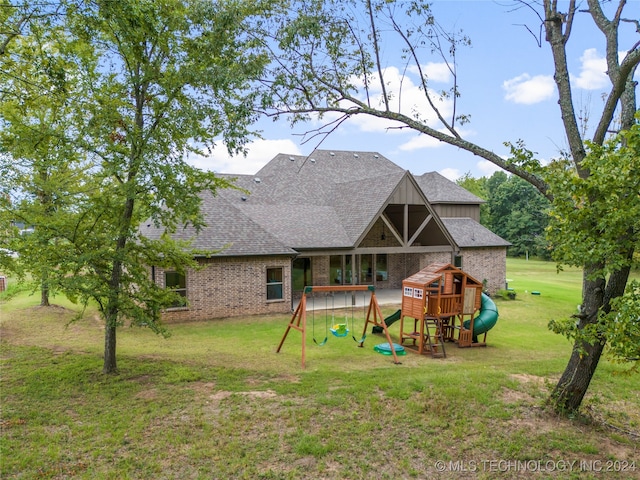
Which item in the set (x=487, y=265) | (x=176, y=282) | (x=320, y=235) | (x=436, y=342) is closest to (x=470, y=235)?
(x=487, y=265)

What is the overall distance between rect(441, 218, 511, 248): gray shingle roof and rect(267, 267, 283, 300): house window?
10465mm

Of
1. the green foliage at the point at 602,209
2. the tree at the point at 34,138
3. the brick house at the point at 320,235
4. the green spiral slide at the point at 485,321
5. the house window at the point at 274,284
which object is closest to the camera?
the green foliage at the point at 602,209

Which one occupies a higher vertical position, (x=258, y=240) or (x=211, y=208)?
(x=211, y=208)

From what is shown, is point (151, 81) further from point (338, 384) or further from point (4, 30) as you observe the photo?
point (338, 384)

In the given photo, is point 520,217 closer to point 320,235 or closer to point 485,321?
point 320,235

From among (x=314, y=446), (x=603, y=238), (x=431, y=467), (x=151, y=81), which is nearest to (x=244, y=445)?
(x=314, y=446)

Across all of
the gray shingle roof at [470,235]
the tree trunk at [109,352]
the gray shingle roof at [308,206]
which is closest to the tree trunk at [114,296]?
the tree trunk at [109,352]

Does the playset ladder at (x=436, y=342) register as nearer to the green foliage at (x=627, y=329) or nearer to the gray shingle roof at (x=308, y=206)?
the gray shingle roof at (x=308, y=206)

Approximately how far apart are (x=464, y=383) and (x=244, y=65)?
293 inches

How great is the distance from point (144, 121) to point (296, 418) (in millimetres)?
6867

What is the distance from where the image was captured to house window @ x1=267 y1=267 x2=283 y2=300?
18.1 metres

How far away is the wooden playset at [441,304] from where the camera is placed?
13164mm

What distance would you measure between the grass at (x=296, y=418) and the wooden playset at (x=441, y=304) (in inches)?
57.3

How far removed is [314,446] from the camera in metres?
6.23
